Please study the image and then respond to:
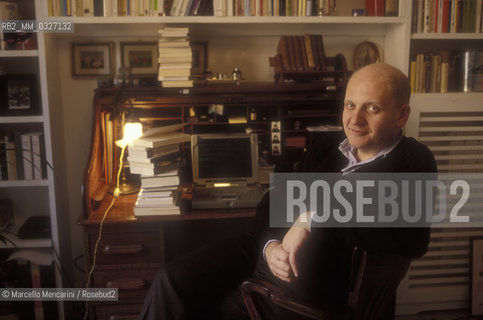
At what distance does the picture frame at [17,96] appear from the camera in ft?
7.11

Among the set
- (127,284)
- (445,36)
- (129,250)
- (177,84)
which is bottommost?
(127,284)

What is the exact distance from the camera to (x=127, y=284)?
195 centimetres

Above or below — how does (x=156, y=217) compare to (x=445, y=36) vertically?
below

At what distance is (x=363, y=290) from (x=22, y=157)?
181cm

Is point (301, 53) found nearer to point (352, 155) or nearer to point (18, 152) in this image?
point (352, 155)

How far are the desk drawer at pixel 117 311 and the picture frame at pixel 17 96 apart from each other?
1033mm

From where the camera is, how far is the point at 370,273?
46.3 inches

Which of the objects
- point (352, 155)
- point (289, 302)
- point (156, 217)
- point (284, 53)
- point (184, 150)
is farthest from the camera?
point (184, 150)

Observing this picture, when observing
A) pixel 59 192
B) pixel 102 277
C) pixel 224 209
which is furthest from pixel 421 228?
pixel 59 192

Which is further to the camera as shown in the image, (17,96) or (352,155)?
(17,96)

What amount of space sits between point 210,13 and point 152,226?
1112mm

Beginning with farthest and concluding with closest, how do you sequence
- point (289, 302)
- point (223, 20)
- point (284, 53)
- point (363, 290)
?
→ point (284, 53) < point (223, 20) < point (289, 302) < point (363, 290)
